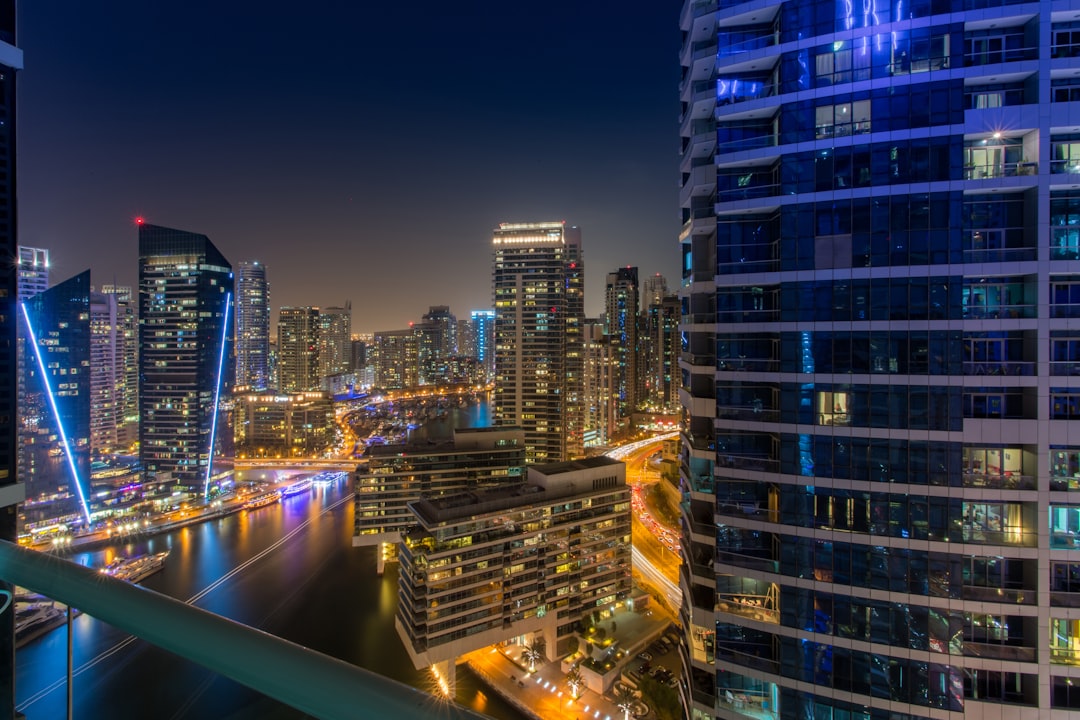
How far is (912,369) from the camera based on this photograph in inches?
180

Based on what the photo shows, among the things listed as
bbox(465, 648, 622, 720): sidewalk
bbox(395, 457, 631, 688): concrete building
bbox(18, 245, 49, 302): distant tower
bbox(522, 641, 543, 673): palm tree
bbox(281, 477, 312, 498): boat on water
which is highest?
bbox(18, 245, 49, 302): distant tower

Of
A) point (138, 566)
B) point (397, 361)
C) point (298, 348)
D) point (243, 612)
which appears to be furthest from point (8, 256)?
point (397, 361)

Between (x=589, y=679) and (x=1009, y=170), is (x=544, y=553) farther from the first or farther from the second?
(x=1009, y=170)

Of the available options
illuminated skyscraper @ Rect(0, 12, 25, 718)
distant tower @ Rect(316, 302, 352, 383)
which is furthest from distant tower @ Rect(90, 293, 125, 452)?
distant tower @ Rect(316, 302, 352, 383)

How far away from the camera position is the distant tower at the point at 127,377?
39.3 metres

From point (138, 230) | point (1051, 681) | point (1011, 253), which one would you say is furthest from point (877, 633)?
point (138, 230)

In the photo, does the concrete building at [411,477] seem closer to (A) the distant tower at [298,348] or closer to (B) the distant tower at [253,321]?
(A) the distant tower at [298,348]

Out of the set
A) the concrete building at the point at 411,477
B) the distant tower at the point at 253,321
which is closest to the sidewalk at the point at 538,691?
the concrete building at the point at 411,477

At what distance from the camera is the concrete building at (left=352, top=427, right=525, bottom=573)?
2138cm

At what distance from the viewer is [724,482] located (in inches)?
212

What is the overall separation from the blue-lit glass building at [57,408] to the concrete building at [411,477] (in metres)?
14.3

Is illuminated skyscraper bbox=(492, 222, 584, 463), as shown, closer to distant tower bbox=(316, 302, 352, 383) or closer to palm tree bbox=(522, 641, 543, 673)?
palm tree bbox=(522, 641, 543, 673)

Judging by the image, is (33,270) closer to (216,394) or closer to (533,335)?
(216,394)

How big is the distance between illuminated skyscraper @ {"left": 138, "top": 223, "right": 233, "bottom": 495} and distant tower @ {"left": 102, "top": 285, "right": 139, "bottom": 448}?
11100mm
